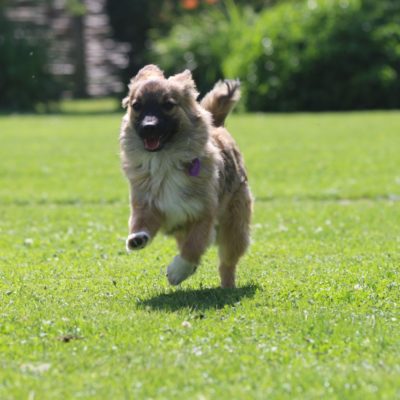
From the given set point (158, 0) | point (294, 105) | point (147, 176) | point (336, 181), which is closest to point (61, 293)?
point (147, 176)

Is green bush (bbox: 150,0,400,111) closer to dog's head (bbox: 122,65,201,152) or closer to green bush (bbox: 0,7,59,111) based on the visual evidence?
green bush (bbox: 0,7,59,111)

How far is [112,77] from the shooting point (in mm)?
38188

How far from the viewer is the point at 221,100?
8531 mm

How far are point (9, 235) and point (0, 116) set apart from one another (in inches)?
822

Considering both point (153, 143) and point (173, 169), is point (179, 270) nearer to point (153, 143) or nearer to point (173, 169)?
point (173, 169)

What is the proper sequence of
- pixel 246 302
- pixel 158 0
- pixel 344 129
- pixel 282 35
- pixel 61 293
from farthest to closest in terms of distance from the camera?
pixel 158 0
pixel 282 35
pixel 344 129
pixel 61 293
pixel 246 302

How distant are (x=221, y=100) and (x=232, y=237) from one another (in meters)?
1.31

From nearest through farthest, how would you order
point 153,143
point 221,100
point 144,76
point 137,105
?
point 153,143
point 137,105
point 144,76
point 221,100

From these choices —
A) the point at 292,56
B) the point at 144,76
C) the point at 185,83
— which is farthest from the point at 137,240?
the point at 292,56

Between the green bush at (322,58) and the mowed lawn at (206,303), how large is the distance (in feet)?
47.8

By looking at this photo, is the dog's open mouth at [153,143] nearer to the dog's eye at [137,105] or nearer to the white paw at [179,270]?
the dog's eye at [137,105]

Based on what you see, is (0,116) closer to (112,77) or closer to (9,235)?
(112,77)

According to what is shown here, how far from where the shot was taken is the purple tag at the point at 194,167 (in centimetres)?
747

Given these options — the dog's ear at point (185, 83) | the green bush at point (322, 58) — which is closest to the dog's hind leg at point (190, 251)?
the dog's ear at point (185, 83)
